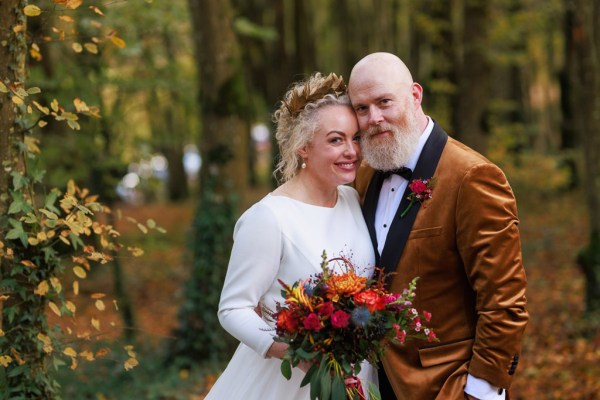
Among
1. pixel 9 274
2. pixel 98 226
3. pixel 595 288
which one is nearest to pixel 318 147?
pixel 98 226

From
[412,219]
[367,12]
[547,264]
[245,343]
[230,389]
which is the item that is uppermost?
[367,12]

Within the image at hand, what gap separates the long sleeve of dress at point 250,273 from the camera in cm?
327

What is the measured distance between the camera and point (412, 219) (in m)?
3.40

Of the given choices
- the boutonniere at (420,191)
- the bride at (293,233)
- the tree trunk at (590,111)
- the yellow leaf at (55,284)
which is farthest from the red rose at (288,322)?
the tree trunk at (590,111)

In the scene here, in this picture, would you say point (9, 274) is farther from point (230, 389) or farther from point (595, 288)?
point (595, 288)

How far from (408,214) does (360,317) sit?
0.81 m

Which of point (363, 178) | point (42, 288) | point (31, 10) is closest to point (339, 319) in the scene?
point (363, 178)

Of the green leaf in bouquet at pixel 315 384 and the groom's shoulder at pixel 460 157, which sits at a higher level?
the groom's shoulder at pixel 460 157

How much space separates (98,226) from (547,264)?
10.4 metres

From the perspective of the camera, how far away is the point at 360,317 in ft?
9.09

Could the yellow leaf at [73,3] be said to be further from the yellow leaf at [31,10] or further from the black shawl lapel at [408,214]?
the black shawl lapel at [408,214]

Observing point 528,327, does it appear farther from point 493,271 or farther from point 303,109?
point 303,109

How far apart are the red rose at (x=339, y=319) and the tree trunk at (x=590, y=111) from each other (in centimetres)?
570

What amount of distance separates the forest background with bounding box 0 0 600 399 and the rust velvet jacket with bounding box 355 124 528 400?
1549mm
